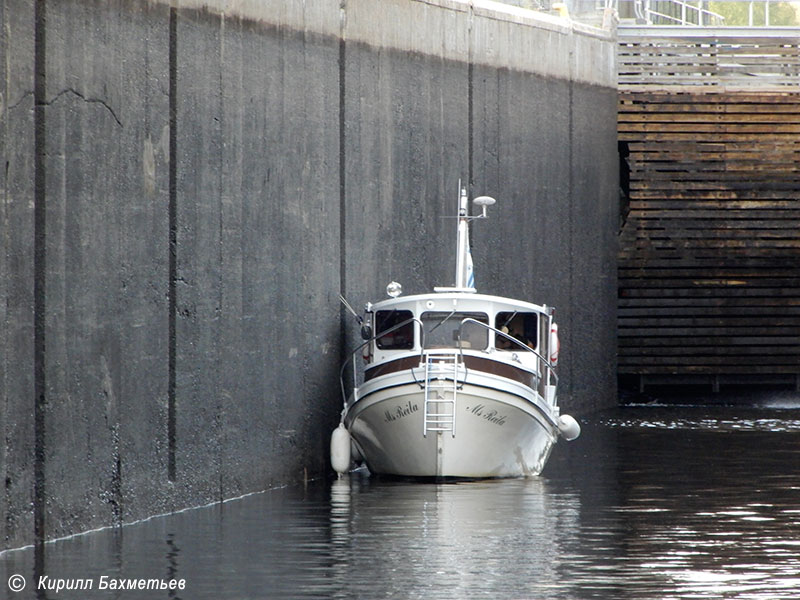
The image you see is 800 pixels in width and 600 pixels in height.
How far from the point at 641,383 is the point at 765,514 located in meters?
16.3

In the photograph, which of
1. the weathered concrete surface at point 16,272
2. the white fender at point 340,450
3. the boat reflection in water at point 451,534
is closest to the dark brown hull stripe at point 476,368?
the white fender at point 340,450

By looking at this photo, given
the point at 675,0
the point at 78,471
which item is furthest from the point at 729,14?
the point at 78,471

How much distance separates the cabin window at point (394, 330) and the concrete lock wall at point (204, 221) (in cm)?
62

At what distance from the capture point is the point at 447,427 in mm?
17109

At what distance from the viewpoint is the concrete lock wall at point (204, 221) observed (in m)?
12.5

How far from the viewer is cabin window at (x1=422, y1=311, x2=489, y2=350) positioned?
18.0 meters

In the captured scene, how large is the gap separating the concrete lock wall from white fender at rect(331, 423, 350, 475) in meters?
0.29

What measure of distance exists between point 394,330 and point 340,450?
1.45 m

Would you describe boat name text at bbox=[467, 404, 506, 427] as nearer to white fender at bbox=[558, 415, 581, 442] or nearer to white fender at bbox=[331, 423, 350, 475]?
white fender at bbox=[331, 423, 350, 475]

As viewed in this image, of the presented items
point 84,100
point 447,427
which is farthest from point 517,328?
point 84,100

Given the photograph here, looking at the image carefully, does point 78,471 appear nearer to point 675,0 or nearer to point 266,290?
point 266,290

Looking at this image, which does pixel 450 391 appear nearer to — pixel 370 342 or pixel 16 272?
pixel 370 342

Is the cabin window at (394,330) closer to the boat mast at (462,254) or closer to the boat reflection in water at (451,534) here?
the boat mast at (462,254)

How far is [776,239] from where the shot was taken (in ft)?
101
